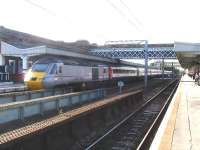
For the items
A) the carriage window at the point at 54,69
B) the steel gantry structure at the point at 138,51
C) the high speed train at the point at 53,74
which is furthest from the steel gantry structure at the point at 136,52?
the carriage window at the point at 54,69

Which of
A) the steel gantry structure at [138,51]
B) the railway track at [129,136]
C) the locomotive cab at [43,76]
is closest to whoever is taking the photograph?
the railway track at [129,136]

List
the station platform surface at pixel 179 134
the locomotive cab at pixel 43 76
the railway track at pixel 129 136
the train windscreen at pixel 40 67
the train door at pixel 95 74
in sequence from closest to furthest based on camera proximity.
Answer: the station platform surface at pixel 179 134 → the railway track at pixel 129 136 → the locomotive cab at pixel 43 76 → the train windscreen at pixel 40 67 → the train door at pixel 95 74

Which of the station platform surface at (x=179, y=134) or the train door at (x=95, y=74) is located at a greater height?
the train door at (x=95, y=74)

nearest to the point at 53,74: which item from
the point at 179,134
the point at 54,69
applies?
the point at 54,69

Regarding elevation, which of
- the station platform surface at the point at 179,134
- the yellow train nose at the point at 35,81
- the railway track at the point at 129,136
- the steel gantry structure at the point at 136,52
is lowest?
the railway track at the point at 129,136

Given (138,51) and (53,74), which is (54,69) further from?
(138,51)

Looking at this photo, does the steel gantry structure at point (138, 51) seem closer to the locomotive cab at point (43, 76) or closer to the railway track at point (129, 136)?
the locomotive cab at point (43, 76)

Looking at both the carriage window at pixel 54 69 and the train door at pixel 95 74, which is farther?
the train door at pixel 95 74

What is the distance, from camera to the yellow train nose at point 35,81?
28.8 meters

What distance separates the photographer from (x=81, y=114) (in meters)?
14.8

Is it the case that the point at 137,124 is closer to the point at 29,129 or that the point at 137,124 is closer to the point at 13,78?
the point at 29,129

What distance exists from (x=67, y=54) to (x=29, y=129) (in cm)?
4582

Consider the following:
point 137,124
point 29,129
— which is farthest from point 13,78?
point 29,129

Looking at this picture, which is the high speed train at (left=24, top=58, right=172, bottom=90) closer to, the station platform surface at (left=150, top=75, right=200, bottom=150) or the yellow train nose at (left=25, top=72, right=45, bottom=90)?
the yellow train nose at (left=25, top=72, right=45, bottom=90)
